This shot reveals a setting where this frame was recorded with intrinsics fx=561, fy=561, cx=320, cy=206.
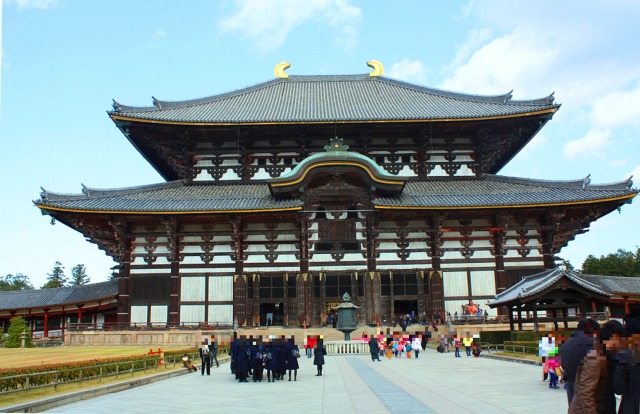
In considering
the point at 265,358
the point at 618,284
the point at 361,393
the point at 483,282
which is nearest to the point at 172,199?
the point at 265,358

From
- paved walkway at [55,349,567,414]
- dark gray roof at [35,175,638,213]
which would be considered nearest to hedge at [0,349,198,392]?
paved walkway at [55,349,567,414]

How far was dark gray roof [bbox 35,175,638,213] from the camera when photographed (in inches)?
1305

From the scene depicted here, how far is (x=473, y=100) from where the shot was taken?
42.5m

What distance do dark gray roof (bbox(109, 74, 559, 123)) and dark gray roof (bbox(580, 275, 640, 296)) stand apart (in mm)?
12816

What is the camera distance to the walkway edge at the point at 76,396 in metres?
11.7

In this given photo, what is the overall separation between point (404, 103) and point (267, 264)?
16655mm

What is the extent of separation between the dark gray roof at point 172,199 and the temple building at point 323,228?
12cm

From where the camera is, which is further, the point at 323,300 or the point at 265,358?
the point at 323,300

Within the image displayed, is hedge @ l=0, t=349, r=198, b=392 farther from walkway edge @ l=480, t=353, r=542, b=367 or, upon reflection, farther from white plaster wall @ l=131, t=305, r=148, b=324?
walkway edge @ l=480, t=353, r=542, b=367

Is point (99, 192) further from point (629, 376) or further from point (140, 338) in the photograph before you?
point (629, 376)

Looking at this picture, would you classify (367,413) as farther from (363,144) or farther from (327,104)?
(327,104)

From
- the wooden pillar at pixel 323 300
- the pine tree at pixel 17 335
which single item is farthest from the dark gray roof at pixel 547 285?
the pine tree at pixel 17 335

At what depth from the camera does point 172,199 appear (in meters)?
35.5

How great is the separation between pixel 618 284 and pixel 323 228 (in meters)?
22.2
